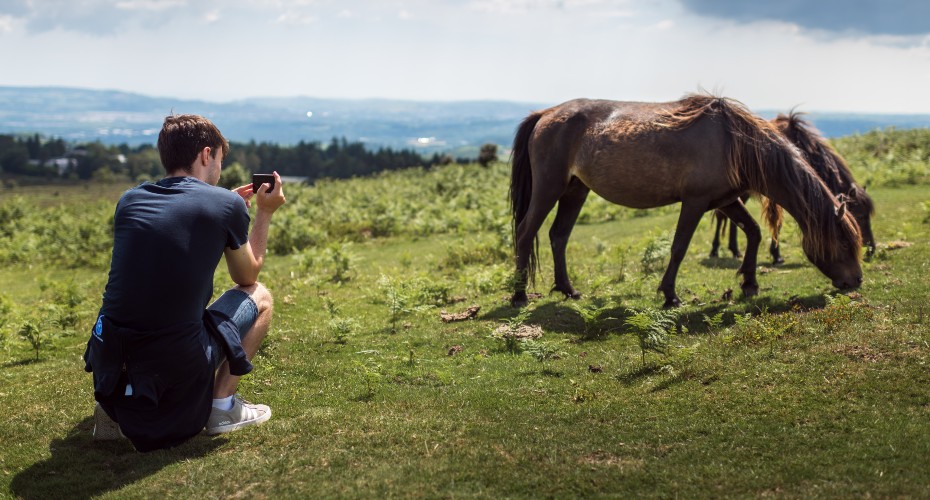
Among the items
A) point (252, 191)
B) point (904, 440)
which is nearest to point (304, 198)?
point (252, 191)

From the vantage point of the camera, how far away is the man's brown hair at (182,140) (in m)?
5.51

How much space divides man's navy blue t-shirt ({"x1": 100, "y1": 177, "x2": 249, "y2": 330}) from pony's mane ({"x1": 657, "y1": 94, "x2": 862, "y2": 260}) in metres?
6.42

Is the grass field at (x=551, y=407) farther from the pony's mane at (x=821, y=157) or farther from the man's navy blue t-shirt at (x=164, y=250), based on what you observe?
the pony's mane at (x=821, y=157)

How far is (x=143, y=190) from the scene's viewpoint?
5441 mm

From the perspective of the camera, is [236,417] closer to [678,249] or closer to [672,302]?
[672,302]

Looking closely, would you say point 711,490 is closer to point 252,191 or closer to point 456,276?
point 252,191

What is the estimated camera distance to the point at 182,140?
5531 mm

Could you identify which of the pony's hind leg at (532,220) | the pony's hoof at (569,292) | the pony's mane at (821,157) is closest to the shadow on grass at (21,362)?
the pony's hind leg at (532,220)

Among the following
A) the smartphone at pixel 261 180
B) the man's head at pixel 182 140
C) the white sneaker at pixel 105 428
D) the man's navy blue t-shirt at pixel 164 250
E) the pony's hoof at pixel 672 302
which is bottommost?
the white sneaker at pixel 105 428

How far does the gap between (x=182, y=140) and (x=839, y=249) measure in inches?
299

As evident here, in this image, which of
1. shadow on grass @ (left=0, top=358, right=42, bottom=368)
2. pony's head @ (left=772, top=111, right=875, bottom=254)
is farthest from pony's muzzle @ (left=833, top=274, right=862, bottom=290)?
shadow on grass @ (left=0, top=358, right=42, bottom=368)

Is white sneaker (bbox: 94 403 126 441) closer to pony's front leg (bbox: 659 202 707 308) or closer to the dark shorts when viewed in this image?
the dark shorts

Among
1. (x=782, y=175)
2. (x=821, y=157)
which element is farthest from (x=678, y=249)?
(x=821, y=157)

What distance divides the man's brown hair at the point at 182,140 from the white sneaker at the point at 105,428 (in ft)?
6.49
